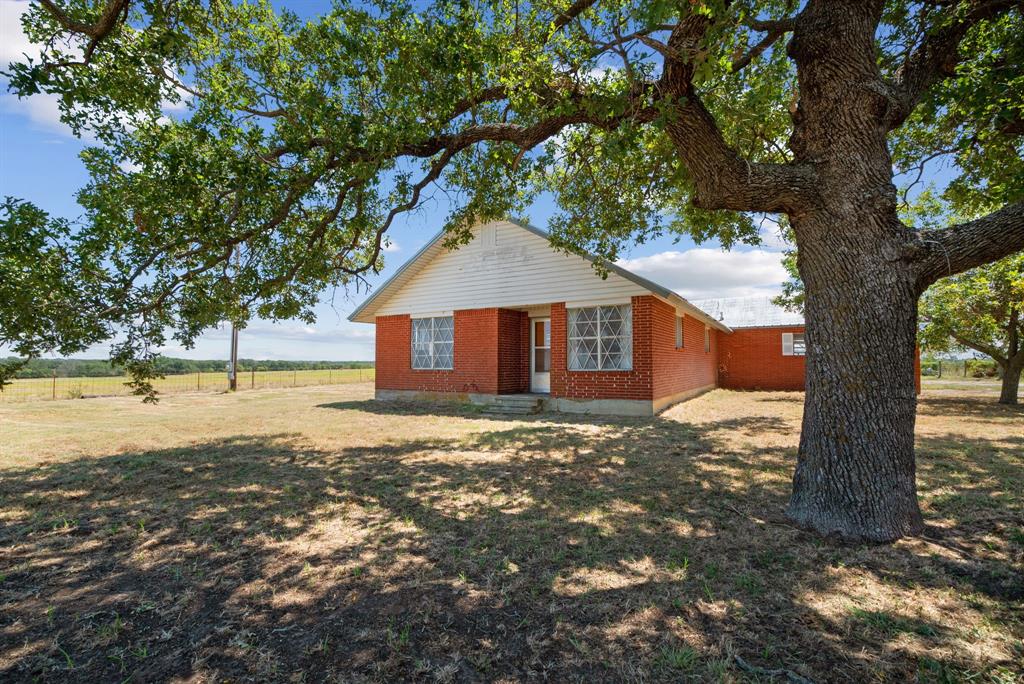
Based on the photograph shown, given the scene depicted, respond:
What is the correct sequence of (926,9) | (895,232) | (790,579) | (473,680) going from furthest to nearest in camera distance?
1. (926,9)
2. (895,232)
3. (790,579)
4. (473,680)

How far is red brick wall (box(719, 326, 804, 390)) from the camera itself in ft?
71.0

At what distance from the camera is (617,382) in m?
12.9

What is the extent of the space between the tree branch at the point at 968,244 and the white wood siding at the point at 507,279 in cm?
840

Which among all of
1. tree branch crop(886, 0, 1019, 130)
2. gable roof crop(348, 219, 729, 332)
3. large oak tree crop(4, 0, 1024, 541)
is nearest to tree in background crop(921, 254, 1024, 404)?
gable roof crop(348, 219, 729, 332)

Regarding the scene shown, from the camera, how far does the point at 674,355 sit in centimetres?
1495

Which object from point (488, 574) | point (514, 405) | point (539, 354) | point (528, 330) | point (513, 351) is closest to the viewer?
point (488, 574)

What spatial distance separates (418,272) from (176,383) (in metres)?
17.0

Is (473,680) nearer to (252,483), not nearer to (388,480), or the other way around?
(388,480)

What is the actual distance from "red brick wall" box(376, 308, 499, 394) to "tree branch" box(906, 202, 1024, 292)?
37.1ft

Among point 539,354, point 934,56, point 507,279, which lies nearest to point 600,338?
point 539,354

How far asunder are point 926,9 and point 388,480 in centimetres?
917

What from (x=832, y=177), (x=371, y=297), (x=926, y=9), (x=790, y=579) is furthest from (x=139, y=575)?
(x=371, y=297)

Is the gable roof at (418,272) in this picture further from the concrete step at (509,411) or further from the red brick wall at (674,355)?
the concrete step at (509,411)

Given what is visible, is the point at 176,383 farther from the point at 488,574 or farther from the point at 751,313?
the point at 751,313
